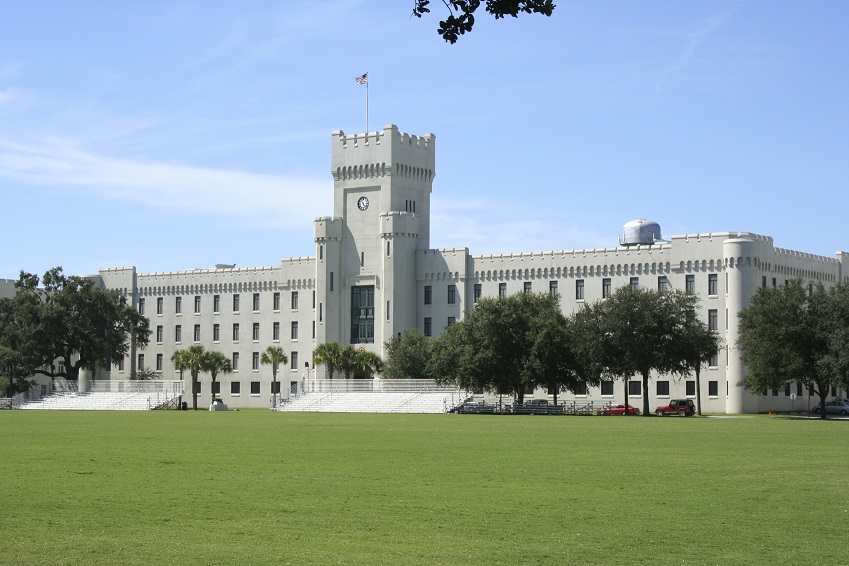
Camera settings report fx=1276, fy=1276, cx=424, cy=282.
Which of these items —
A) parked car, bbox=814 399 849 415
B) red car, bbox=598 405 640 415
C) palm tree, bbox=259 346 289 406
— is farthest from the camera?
palm tree, bbox=259 346 289 406

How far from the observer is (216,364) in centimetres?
10794

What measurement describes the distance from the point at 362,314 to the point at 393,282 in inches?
183

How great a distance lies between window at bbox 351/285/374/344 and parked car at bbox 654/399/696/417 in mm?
30163

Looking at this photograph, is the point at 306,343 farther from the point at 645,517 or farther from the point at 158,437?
the point at 645,517

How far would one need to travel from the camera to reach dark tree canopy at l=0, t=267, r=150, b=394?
103562mm

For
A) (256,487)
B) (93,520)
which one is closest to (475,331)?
(256,487)

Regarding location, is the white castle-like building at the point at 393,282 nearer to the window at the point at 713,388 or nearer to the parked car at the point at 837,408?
the window at the point at 713,388

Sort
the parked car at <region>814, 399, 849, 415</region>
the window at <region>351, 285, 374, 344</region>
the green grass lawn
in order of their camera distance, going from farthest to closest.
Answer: the window at <region>351, 285, 374, 344</region>
the parked car at <region>814, 399, 849, 415</region>
the green grass lawn

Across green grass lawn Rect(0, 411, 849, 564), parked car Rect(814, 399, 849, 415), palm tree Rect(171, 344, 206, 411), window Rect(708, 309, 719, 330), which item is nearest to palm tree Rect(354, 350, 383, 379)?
palm tree Rect(171, 344, 206, 411)

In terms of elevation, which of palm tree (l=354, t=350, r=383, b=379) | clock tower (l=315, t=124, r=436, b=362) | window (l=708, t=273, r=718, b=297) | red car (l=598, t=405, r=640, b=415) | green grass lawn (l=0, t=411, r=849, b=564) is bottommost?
green grass lawn (l=0, t=411, r=849, b=564)

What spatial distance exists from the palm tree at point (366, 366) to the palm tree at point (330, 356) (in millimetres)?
1498

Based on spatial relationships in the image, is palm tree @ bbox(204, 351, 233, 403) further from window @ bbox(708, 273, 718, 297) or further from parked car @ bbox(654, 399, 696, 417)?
window @ bbox(708, 273, 718, 297)

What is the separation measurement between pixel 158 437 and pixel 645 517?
25810mm

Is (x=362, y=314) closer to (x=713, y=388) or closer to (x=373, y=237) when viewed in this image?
(x=373, y=237)
